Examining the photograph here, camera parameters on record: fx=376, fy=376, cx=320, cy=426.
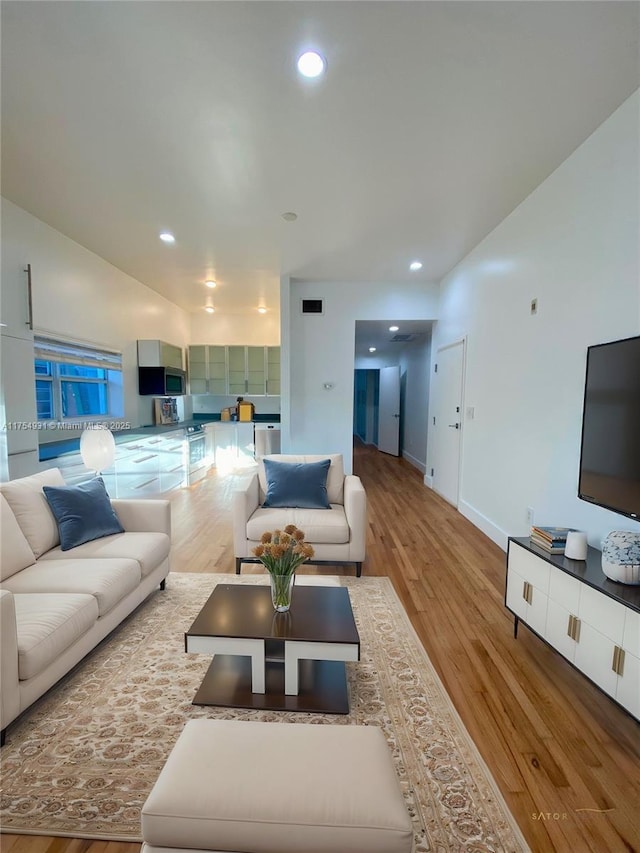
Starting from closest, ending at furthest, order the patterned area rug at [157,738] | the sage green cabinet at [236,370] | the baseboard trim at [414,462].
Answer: the patterned area rug at [157,738]
the baseboard trim at [414,462]
the sage green cabinet at [236,370]

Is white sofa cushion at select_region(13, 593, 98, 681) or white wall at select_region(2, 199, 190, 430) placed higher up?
white wall at select_region(2, 199, 190, 430)

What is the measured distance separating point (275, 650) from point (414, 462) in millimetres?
6071

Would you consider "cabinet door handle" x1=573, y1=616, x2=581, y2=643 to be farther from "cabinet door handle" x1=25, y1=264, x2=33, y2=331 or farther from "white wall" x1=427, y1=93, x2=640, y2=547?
"cabinet door handle" x1=25, y1=264, x2=33, y2=331

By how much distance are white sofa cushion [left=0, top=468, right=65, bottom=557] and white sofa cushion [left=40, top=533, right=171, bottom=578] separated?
8 centimetres

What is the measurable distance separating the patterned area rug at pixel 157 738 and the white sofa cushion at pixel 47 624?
268mm

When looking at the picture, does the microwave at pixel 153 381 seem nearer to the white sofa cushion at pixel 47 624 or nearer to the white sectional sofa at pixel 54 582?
the white sectional sofa at pixel 54 582

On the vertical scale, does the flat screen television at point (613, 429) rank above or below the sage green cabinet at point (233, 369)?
below

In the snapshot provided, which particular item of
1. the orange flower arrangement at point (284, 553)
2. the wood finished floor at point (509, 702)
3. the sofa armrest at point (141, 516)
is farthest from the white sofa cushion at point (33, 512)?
the orange flower arrangement at point (284, 553)

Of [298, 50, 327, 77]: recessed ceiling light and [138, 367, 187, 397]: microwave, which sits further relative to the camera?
[138, 367, 187, 397]: microwave

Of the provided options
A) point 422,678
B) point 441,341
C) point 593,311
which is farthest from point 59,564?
point 441,341

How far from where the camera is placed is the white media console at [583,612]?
1.49m

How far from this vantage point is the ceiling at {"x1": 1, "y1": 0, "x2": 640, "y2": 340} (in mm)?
1656

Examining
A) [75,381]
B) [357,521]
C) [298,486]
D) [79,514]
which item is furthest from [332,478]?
[75,381]

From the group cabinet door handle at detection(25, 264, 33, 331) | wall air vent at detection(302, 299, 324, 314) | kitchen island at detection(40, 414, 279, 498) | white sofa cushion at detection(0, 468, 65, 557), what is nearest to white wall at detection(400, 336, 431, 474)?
wall air vent at detection(302, 299, 324, 314)
